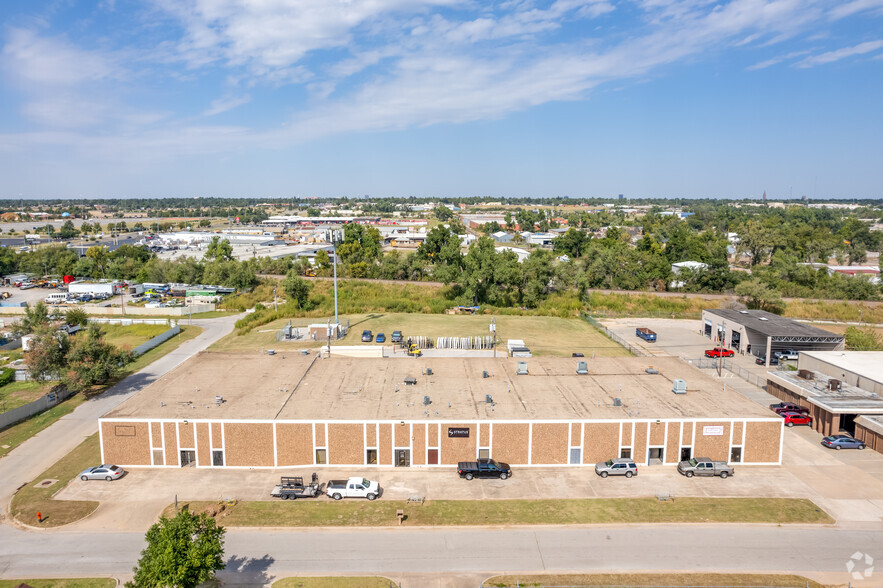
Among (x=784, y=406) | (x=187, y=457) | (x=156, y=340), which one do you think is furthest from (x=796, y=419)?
(x=156, y=340)

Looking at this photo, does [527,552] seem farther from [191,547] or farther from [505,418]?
[191,547]

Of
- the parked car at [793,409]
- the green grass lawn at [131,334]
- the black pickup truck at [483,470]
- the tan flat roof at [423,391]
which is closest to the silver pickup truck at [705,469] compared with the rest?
the tan flat roof at [423,391]

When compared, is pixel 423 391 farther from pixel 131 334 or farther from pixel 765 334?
pixel 131 334

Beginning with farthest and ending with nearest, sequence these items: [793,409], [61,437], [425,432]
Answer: [793,409], [61,437], [425,432]

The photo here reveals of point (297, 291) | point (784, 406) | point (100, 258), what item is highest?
point (100, 258)

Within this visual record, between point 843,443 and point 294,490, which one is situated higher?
point 294,490

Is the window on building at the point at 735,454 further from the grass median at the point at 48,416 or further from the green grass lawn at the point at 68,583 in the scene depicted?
the grass median at the point at 48,416
